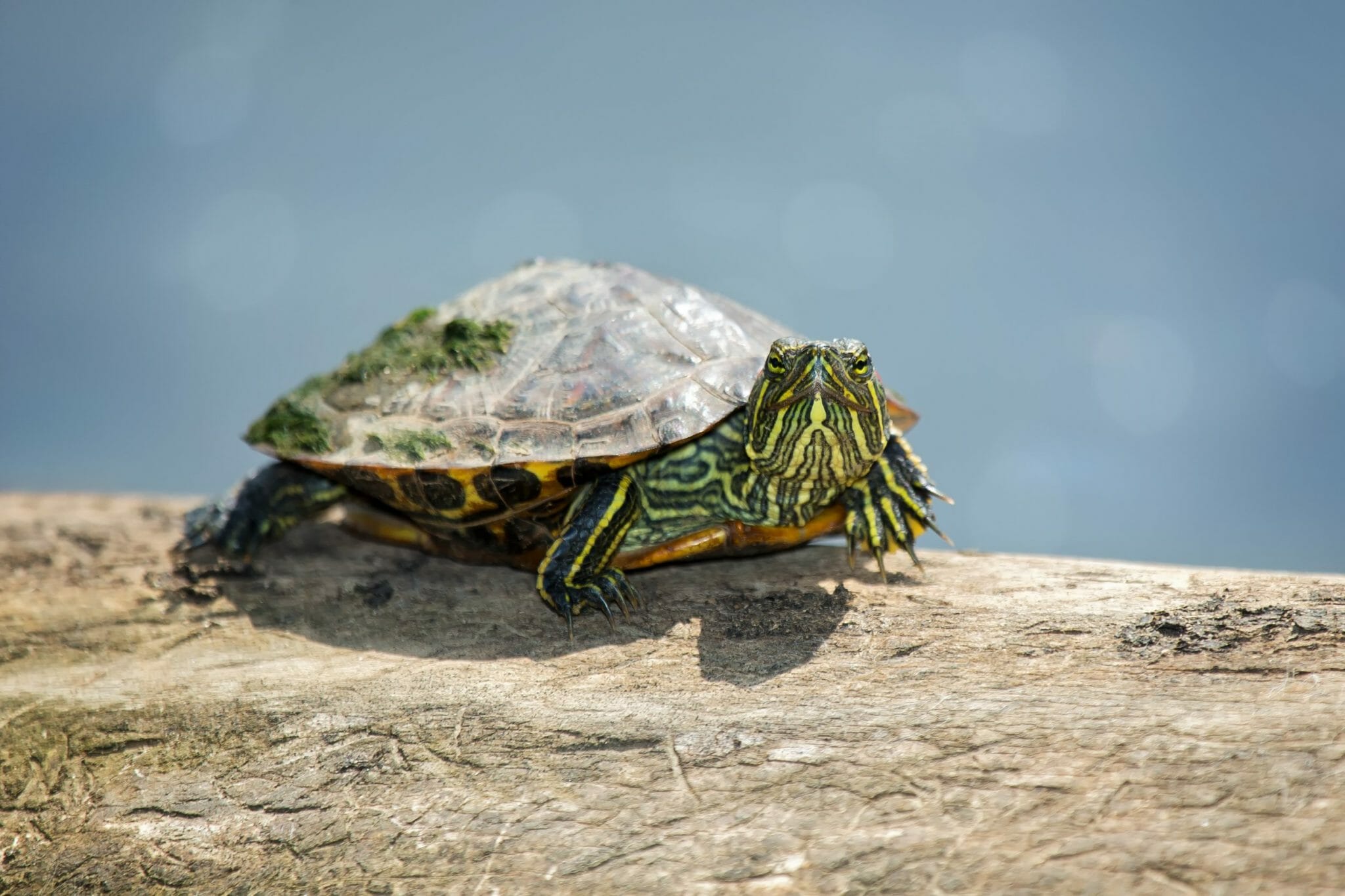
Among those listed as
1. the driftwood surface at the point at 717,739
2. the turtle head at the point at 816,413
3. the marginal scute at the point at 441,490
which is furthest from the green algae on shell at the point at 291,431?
the turtle head at the point at 816,413

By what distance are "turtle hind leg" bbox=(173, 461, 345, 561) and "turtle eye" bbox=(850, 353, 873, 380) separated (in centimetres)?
399

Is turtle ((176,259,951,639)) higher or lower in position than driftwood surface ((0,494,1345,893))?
higher

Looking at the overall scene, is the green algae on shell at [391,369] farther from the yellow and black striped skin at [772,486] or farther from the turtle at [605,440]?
the yellow and black striped skin at [772,486]

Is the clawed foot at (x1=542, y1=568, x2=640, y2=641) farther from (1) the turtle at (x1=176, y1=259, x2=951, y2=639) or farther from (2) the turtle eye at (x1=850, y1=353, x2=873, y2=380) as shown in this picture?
(2) the turtle eye at (x1=850, y1=353, x2=873, y2=380)

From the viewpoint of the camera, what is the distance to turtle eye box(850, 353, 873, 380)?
503 centimetres

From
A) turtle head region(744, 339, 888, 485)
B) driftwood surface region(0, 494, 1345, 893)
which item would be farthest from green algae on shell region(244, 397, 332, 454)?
turtle head region(744, 339, 888, 485)

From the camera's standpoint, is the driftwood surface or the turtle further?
the turtle

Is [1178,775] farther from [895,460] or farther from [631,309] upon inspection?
[631,309]

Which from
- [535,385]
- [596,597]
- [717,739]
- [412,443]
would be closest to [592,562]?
[596,597]

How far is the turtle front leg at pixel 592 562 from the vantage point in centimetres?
548

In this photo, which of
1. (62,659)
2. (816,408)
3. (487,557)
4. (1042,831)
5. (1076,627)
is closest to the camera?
(1042,831)

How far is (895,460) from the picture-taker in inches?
242

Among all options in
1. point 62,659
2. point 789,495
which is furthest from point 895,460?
point 62,659

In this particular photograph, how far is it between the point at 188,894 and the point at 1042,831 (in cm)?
339
